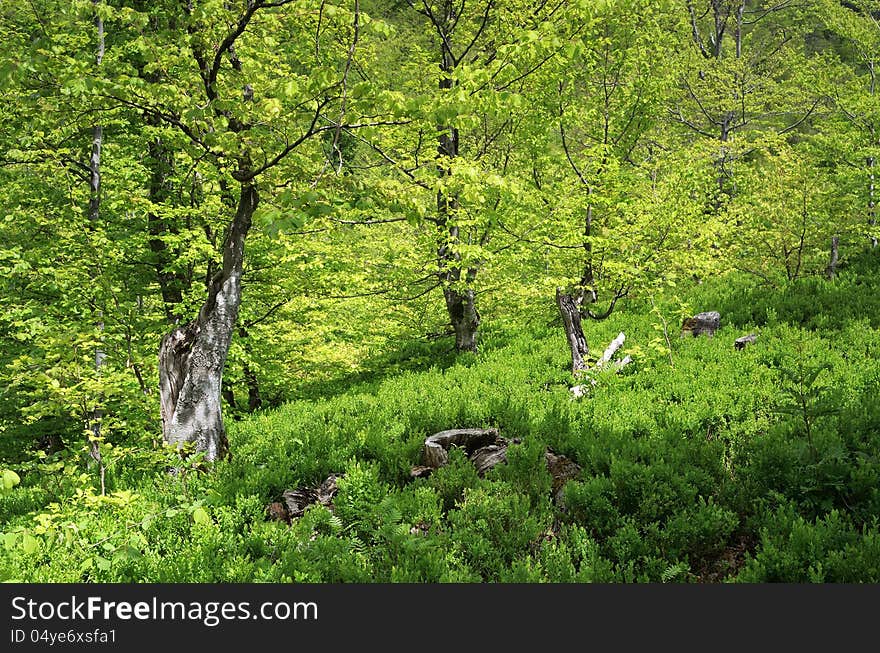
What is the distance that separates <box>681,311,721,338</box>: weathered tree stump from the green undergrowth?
7.51ft

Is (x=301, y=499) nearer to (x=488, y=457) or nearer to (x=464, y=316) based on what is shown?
(x=488, y=457)

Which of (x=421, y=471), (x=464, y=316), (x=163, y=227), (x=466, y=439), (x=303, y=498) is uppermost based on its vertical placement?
(x=163, y=227)

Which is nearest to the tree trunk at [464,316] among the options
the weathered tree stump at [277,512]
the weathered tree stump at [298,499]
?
the weathered tree stump at [298,499]

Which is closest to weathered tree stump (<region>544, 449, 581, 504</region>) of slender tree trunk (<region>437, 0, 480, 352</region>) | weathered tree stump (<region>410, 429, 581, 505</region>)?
weathered tree stump (<region>410, 429, 581, 505</region>)

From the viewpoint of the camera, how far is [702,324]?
11.2 meters

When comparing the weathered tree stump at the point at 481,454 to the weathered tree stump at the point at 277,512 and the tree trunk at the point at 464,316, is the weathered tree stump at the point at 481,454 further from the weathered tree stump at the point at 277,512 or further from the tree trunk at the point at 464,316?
the tree trunk at the point at 464,316

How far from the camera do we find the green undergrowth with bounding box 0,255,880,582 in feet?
13.2

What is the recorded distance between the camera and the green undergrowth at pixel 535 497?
4.02 m

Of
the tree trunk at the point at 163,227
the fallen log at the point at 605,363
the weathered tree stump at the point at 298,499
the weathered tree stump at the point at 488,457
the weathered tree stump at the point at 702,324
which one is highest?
Answer: the tree trunk at the point at 163,227

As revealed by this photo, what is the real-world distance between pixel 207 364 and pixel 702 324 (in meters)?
9.53

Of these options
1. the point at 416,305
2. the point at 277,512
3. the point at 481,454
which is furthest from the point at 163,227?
the point at 481,454

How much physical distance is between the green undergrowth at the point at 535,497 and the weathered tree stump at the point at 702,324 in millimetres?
2289

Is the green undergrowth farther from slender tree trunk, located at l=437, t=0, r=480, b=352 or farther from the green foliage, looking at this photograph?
slender tree trunk, located at l=437, t=0, r=480, b=352

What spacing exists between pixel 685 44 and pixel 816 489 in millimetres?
24011
